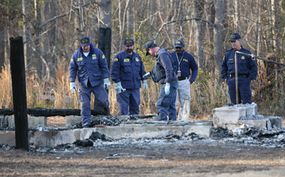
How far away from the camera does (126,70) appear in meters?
17.2

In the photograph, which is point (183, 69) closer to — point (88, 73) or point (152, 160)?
point (88, 73)

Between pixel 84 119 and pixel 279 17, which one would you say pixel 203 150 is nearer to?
pixel 84 119

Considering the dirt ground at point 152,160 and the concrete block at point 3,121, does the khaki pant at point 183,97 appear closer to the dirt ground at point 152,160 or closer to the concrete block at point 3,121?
the dirt ground at point 152,160

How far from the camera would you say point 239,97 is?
56.1 ft

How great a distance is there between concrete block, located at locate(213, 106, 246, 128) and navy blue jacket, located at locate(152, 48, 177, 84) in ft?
3.65

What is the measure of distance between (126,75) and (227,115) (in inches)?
132

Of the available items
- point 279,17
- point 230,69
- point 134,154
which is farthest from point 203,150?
point 279,17

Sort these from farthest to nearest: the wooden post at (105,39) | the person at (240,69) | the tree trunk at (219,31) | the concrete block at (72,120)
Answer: the tree trunk at (219,31) < the wooden post at (105,39) < the person at (240,69) < the concrete block at (72,120)

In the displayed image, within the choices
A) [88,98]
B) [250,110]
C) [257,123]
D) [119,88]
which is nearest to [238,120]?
[257,123]

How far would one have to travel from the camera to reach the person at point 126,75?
56.3ft

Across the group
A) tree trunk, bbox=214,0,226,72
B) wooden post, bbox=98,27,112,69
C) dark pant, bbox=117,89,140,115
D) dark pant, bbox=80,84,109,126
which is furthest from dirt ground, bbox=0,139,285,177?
tree trunk, bbox=214,0,226,72

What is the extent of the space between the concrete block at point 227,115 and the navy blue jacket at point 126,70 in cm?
299

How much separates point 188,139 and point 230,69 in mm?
3169

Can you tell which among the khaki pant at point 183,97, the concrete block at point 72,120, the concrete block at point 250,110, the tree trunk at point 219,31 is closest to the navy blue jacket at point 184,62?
the khaki pant at point 183,97
